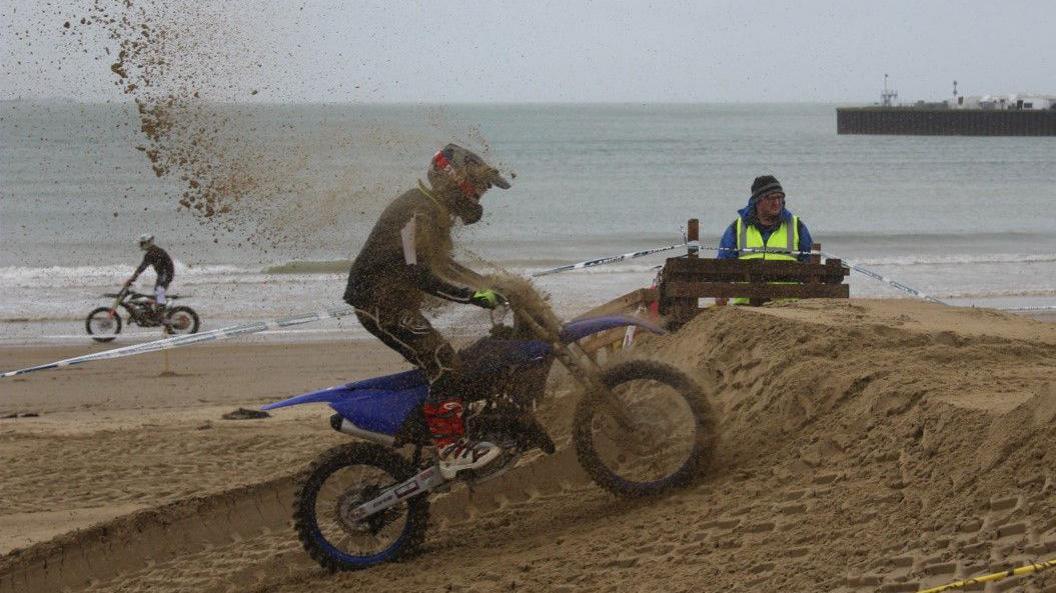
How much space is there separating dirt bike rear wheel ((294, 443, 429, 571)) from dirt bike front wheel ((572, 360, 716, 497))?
3.14ft

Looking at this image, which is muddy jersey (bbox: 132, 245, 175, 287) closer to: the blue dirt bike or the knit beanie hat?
the knit beanie hat

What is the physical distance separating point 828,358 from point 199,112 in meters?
7.55

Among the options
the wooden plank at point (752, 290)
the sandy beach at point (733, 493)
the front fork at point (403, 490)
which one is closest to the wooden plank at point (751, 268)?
the wooden plank at point (752, 290)

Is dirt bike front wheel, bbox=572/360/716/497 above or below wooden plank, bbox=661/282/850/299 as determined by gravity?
below

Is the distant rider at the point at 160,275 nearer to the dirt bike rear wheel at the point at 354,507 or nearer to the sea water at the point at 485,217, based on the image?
the sea water at the point at 485,217

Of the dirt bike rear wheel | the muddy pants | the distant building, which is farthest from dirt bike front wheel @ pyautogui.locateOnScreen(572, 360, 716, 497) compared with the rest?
the distant building

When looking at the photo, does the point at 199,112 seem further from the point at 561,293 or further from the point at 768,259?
the point at 561,293

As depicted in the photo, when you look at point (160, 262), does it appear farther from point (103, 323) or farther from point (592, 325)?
point (592, 325)

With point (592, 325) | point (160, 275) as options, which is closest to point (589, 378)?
point (592, 325)

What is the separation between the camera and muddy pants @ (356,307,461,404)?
20.6ft

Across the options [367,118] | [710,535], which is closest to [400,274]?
[710,535]

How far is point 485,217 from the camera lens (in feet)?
147

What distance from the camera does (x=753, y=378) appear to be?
24.7ft

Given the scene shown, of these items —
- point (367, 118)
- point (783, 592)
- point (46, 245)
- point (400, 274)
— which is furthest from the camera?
point (46, 245)
